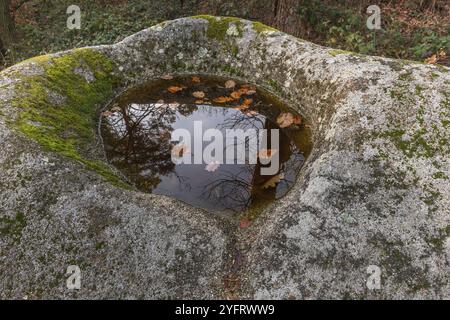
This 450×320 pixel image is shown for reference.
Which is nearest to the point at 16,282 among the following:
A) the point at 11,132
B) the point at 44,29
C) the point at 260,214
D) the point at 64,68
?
the point at 11,132

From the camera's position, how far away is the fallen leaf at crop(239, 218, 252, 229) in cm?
375

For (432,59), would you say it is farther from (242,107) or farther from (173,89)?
(173,89)

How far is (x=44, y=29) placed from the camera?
43.5 feet

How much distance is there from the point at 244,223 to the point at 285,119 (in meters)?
2.24

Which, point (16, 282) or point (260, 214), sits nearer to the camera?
point (16, 282)

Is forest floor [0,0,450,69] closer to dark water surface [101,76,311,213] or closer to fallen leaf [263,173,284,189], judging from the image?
dark water surface [101,76,311,213]

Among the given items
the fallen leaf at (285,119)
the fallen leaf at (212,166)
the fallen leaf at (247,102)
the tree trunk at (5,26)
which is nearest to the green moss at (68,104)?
the fallen leaf at (212,166)

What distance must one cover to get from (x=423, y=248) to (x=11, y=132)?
4.46 meters

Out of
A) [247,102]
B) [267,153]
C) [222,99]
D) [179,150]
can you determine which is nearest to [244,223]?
[267,153]

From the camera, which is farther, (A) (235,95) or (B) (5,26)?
(B) (5,26)

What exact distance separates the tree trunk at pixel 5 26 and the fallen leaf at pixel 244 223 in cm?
1129

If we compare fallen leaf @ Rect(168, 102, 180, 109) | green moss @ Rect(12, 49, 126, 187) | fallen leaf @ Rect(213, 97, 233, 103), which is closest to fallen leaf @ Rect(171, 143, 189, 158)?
green moss @ Rect(12, 49, 126, 187)

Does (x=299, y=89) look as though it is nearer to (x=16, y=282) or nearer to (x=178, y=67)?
(x=178, y=67)

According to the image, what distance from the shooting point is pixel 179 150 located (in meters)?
4.88
